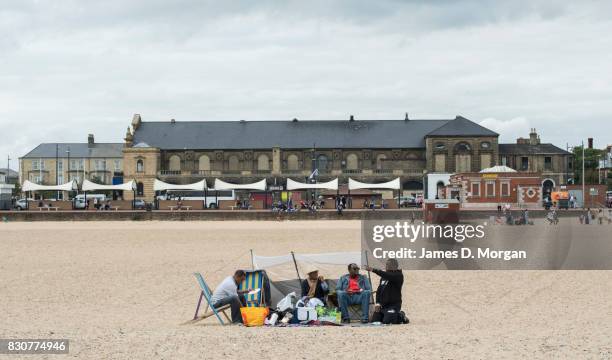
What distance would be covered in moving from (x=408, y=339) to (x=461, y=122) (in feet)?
270

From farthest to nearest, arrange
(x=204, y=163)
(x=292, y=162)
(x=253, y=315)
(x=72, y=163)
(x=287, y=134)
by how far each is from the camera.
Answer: (x=72, y=163) < (x=287, y=134) < (x=204, y=163) < (x=292, y=162) < (x=253, y=315)

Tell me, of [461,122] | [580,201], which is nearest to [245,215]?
[580,201]

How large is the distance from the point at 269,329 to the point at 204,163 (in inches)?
3239

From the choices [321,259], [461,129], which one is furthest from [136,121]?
[321,259]

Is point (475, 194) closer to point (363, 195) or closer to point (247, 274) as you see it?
point (363, 195)

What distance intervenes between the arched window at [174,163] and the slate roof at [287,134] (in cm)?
113

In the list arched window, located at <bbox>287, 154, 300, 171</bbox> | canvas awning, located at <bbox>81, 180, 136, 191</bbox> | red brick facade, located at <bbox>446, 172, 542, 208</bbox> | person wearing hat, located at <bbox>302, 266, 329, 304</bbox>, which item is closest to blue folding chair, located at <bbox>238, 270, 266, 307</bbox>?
person wearing hat, located at <bbox>302, 266, 329, 304</bbox>

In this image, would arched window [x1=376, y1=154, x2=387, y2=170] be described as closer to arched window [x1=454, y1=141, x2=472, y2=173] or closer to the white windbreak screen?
arched window [x1=454, y1=141, x2=472, y2=173]

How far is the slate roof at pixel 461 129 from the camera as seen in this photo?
88.1 m

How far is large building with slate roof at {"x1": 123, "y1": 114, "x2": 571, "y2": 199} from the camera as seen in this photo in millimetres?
87812

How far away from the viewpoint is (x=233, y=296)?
11648 mm

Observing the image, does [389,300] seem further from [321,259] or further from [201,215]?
[201,215]

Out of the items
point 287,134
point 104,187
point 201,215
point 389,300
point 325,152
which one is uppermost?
point 287,134

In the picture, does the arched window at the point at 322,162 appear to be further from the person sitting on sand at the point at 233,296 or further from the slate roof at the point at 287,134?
the person sitting on sand at the point at 233,296
